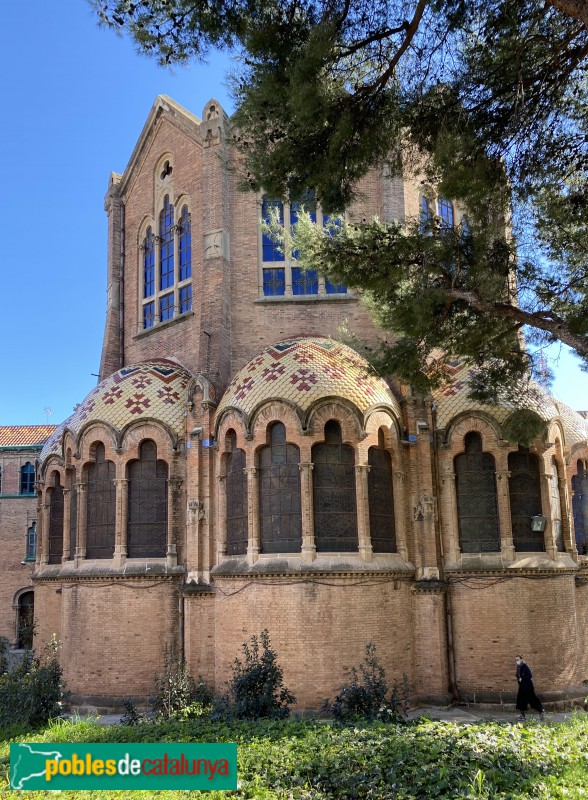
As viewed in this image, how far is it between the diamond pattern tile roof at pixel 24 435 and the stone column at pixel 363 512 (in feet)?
87.0

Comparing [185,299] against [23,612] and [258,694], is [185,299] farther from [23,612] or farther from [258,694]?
[23,612]

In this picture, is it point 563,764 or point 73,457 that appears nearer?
point 563,764

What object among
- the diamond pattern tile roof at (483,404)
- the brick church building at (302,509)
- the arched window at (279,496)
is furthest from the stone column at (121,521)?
the diamond pattern tile roof at (483,404)

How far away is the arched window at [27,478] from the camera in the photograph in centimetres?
3638

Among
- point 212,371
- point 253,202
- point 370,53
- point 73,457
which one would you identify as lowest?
point 73,457

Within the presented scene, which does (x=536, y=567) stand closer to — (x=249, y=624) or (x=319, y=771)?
(x=249, y=624)

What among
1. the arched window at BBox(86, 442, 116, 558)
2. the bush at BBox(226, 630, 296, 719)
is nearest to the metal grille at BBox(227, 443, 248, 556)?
the arched window at BBox(86, 442, 116, 558)

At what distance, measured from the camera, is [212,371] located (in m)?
17.1

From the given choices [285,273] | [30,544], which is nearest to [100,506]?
[285,273]

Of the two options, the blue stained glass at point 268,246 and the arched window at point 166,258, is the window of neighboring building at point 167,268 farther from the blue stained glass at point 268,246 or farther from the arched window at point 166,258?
the blue stained glass at point 268,246

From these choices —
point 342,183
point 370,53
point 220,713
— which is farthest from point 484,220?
point 220,713

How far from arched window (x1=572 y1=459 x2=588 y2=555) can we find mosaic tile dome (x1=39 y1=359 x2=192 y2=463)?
977cm

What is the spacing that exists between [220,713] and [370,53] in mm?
10301

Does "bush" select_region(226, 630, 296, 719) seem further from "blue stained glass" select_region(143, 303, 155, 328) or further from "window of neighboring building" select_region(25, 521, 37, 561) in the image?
"window of neighboring building" select_region(25, 521, 37, 561)
